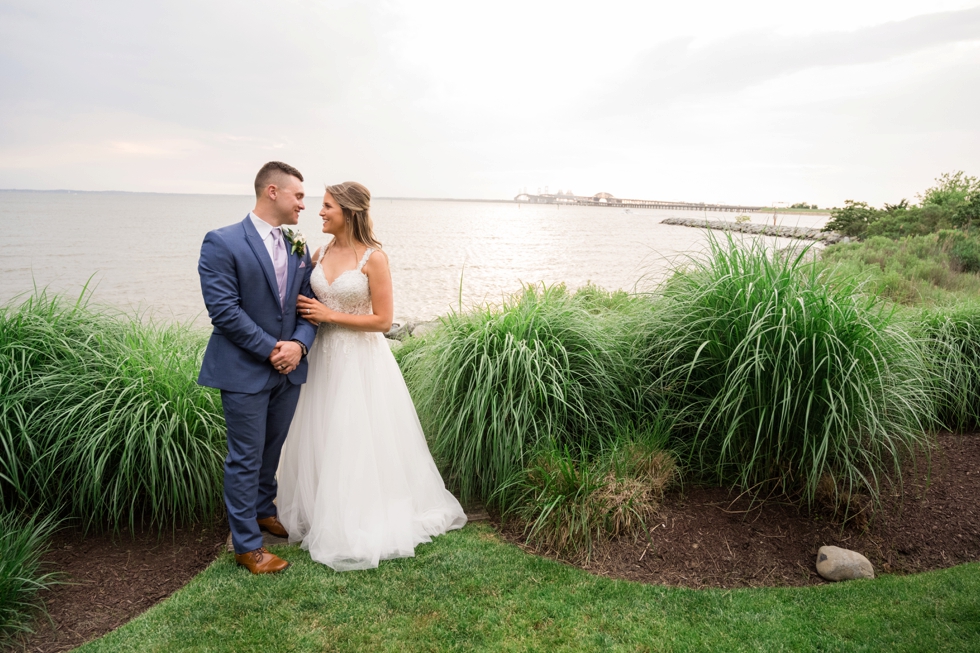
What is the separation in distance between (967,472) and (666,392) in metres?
2.71

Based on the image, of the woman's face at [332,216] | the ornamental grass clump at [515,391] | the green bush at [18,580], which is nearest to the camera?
the green bush at [18,580]

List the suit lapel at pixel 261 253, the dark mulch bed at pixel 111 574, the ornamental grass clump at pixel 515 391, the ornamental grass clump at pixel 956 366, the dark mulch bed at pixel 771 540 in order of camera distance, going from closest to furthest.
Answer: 1. the dark mulch bed at pixel 111 574
2. the suit lapel at pixel 261 253
3. the dark mulch bed at pixel 771 540
4. the ornamental grass clump at pixel 515 391
5. the ornamental grass clump at pixel 956 366

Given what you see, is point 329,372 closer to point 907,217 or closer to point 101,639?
point 101,639

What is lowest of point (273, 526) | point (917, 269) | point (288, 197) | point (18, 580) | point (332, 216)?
point (273, 526)

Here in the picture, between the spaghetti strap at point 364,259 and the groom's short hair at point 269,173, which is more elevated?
the groom's short hair at point 269,173

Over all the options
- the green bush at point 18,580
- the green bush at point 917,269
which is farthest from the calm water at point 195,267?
the green bush at point 18,580

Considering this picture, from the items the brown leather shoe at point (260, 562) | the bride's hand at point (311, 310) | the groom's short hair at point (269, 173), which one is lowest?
the brown leather shoe at point (260, 562)

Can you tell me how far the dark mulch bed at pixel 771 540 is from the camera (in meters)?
3.58

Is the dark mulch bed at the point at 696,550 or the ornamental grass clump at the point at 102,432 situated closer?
the dark mulch bed at the point at 696,550

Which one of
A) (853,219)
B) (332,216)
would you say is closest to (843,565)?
(332,216)

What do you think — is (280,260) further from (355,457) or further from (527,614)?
(527,614)

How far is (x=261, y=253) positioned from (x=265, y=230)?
8.5 inches

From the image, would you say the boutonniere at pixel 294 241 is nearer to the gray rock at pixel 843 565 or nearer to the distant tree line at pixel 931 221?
the gray rock at pixel 843 565

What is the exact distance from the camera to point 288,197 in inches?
145
